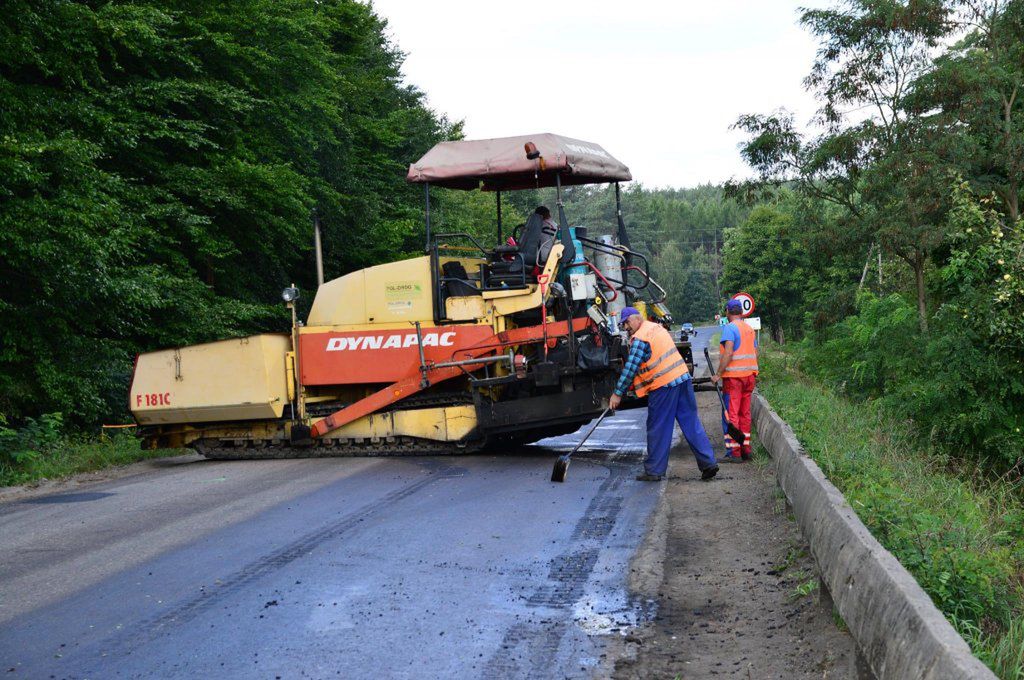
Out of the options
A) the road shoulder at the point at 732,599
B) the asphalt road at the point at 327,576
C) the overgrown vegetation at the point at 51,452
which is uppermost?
the overgrown vegetation at the point at 51,452

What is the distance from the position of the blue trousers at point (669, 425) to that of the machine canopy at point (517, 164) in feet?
10.4

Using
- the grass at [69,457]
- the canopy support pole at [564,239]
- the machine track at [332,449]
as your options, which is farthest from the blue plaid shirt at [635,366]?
the grass at [69,457]

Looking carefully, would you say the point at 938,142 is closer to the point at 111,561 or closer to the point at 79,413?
the point at 79,413

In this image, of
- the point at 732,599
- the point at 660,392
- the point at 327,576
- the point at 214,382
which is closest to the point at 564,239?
the point at 660,392

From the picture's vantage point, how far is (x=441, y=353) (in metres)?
12.1

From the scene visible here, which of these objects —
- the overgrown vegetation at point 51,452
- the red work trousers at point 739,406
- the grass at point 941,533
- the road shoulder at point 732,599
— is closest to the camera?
the grass at point 941,533

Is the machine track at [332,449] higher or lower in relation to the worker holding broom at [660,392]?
lower

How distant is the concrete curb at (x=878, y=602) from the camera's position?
332 centimetres

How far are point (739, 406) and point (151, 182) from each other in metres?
13.6

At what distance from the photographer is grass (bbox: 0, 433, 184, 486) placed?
39.7ft

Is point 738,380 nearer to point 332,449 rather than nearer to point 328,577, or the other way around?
point 332,449

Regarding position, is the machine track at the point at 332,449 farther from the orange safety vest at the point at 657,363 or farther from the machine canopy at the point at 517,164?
the machine canopy at the point at 517,164

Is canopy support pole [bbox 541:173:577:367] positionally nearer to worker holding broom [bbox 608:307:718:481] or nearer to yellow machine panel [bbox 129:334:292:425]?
worker holding broom [bbox 608:307:718:481]

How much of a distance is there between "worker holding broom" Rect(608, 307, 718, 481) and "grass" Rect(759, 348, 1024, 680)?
908 millimetres
